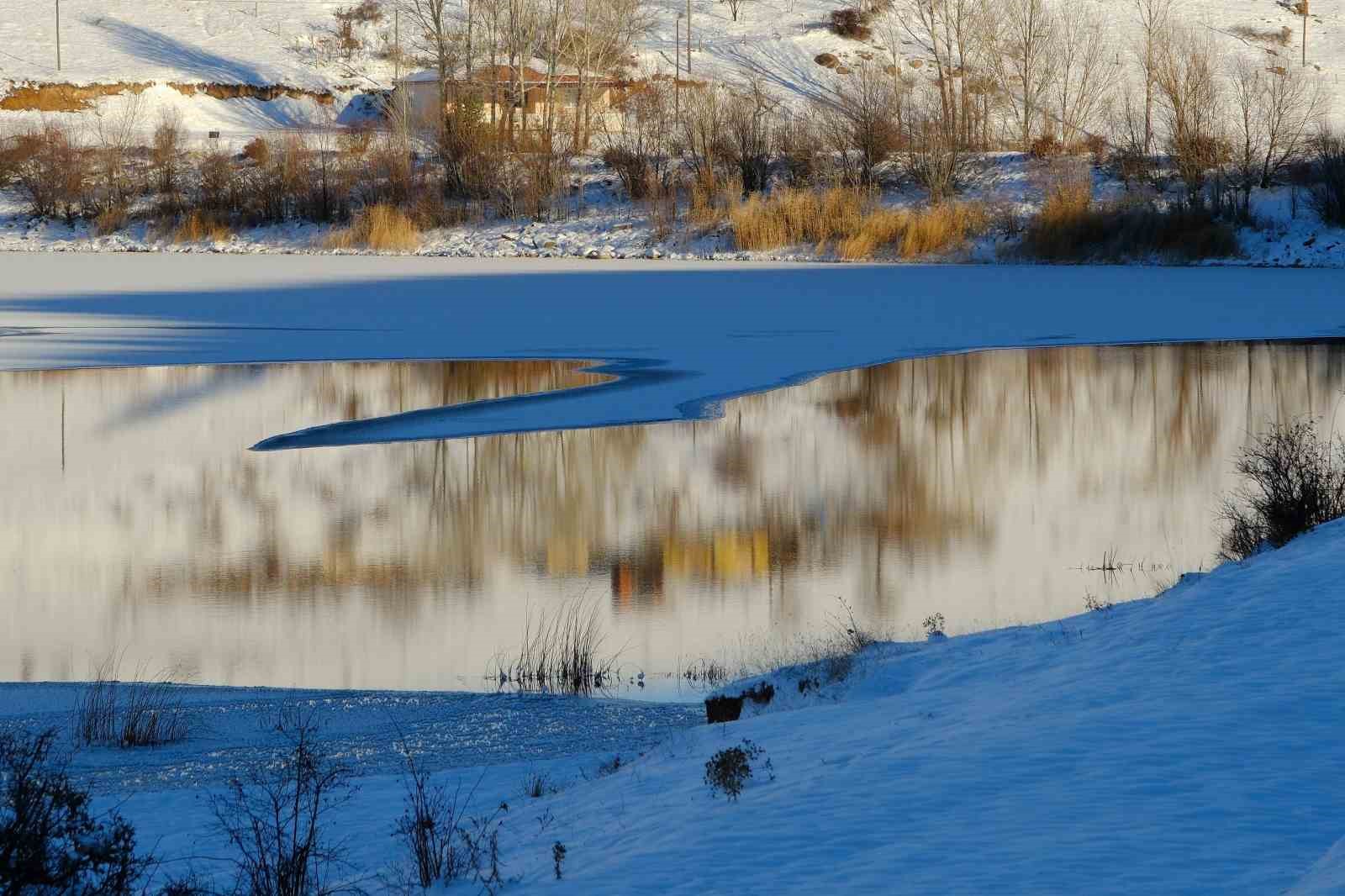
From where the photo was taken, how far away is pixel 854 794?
5.00 meters

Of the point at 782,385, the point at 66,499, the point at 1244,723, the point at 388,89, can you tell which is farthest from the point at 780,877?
the point at 388,89

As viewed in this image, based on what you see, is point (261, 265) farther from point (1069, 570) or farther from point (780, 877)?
point (780, 877)

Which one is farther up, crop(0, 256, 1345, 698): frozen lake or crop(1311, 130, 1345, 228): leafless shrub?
crop(1311, 130, 1345, 228): leafless shrub

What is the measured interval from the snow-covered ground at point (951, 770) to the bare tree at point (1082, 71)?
1994 inches

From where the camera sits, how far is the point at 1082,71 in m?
78.5

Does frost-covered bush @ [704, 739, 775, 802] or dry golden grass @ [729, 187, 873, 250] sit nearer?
frost-covered bush @ [704, 739, 775, 802]

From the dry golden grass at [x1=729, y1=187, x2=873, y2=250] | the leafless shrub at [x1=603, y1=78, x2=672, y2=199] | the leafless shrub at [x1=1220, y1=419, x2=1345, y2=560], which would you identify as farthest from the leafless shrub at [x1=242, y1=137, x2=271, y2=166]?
the leafless shrub at [x1=1220, y1=419, x2=1345, y2=560]

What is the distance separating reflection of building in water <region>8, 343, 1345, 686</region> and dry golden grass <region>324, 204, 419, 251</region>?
1129 inches

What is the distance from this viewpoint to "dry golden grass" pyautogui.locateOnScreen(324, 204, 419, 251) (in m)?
48.4

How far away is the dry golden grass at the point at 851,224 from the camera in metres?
43.8

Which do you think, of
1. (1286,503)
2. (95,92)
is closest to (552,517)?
(1286,503)

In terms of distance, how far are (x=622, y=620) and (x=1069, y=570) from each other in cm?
327

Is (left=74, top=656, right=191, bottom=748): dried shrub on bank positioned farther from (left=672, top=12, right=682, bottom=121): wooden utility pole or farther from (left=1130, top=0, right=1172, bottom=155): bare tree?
(left=672, top=12, right=682, bottom=121): wooden utility pole

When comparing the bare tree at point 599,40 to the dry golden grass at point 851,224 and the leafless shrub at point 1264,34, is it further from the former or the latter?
the leafless shrub at point 1264,34
